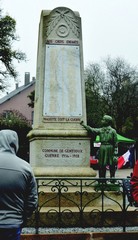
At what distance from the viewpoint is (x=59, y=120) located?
10.4m

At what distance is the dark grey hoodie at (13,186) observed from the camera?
14.7ft

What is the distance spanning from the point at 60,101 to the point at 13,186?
5.99 metres

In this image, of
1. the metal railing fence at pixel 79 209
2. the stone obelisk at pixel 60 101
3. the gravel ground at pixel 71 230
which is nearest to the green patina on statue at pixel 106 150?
the stone obelisk at pixel 60 101

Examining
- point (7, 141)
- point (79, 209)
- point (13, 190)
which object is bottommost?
point (79, 209)

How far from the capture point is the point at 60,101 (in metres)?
10.4

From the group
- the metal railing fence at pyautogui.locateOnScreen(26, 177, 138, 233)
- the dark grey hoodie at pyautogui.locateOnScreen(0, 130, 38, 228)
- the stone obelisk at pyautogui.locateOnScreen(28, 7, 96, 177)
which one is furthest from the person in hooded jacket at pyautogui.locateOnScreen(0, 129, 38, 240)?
the stone obelisk at pyautogui.locateOnScreen(28, 7, 96, 177)

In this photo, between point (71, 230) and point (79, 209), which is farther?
point (79, 209)

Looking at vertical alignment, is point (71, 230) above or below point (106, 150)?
below

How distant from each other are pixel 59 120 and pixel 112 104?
5139 cm

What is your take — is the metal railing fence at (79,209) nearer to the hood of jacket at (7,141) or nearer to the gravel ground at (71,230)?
the gravel ground at (71,230)

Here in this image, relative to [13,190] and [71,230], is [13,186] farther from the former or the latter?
[71,230]

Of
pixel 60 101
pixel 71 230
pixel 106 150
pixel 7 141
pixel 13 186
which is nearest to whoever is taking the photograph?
pixel 13 186

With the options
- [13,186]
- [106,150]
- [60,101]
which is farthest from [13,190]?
[60,101]

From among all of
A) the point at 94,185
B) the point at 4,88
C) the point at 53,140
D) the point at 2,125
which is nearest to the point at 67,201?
the point at 94,185
